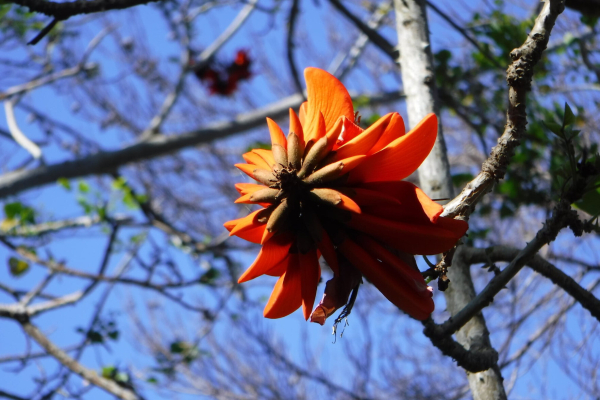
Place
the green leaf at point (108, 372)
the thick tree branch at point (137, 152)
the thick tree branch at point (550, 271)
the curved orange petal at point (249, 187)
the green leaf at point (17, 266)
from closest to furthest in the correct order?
1. the curved orange petal at point (249, 187)
2. the thick tree branch at point (550, 271)
3. the green leaf at point (108, 372)
4. the green leaf at point (17, 266)
5. the thick tree branch at point (137, 152)

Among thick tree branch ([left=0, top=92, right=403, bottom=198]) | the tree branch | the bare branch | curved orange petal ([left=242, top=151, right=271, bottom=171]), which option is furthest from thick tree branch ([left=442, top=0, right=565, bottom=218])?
the bare branch

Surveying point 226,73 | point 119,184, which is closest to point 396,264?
point 119,184

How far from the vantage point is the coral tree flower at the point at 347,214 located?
2.31 ft

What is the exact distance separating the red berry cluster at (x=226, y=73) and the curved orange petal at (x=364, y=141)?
13.8 feet

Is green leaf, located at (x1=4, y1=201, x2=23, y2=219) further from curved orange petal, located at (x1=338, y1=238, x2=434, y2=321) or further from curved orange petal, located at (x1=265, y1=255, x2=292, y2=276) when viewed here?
curved orange petal, located at (x1=338, y1=238, x2=434, y2=321)

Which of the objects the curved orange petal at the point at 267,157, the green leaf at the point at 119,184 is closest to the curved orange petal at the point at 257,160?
the curved orange petal at the point at 267,157

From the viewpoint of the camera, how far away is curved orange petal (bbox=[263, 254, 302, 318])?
2.61ft

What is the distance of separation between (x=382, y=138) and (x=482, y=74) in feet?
9.86

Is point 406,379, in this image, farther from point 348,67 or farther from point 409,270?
point 409,270

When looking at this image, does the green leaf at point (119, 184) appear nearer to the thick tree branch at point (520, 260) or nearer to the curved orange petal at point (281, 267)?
the curved orange petal at point (281, 267)

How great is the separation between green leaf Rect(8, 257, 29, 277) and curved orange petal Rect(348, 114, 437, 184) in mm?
2493

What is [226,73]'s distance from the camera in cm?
480

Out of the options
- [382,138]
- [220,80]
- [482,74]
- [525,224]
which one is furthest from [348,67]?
[382,138]

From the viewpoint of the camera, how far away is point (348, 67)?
188 inches
